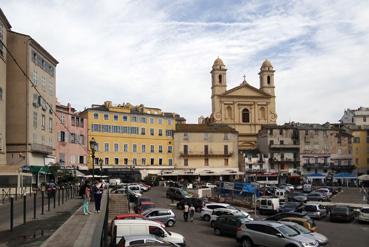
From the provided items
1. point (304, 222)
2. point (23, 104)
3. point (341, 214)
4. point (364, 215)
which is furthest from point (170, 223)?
point (23, 104)

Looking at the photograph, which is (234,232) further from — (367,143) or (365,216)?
(367,143)

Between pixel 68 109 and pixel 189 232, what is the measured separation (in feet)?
182

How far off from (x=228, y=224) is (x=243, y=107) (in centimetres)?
9068

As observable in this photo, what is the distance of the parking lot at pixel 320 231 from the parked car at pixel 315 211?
2.87ft

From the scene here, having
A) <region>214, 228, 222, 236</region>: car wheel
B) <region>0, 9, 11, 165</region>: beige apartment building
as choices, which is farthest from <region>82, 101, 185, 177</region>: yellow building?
<region>214, 228, 222, 236</region>: car wheel

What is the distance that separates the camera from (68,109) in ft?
276

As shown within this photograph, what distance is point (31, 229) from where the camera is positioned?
2216 cm

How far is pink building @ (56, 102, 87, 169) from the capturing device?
80250mm

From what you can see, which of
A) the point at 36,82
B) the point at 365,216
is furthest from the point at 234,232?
the point at 36,82

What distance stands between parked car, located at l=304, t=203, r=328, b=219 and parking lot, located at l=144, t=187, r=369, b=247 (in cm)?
88

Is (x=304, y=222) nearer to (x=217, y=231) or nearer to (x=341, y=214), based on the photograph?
(x=217, y=231)

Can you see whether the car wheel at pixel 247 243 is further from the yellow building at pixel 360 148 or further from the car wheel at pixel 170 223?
the yellow building at pixel 360 148

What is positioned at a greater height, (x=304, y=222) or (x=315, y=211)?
(x=304, y=222)

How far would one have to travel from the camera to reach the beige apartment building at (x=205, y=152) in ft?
327
